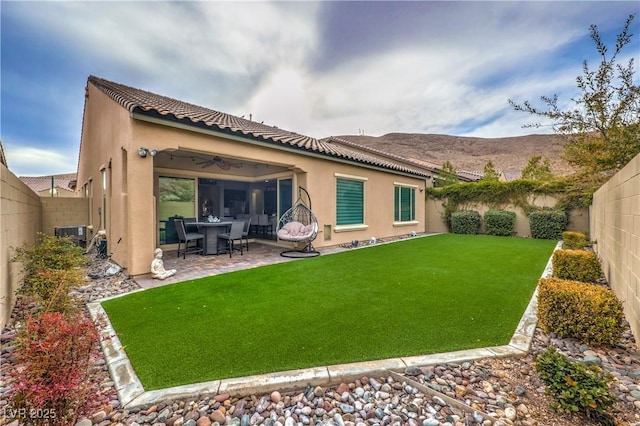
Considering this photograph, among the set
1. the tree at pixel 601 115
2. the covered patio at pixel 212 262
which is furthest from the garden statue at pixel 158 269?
the tree at pixel 601 115

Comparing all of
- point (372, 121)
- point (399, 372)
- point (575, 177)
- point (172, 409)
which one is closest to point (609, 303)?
point (399, 372)

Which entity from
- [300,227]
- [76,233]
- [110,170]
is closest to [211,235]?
[300,227]

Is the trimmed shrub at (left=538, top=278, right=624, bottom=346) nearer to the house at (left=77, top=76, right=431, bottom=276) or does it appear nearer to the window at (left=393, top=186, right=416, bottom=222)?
the house at (left=77, top=76, right=431, bottom=276)

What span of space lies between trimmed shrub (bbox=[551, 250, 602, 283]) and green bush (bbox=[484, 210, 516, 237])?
29.9ft

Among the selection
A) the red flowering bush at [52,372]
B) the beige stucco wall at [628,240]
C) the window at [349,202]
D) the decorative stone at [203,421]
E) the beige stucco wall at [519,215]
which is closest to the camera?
the red flowering bush at [52,372]

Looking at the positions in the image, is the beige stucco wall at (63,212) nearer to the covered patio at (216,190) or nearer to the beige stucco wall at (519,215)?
the covered patio at (216,190)

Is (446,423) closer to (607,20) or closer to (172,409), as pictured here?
(172,409)

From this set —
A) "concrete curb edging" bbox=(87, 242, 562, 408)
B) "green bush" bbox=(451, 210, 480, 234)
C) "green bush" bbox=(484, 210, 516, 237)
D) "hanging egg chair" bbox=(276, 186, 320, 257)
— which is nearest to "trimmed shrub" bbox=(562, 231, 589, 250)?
"green bush" bbox=(484, 210, 516, 237)

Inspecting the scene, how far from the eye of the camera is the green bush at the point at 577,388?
182cm

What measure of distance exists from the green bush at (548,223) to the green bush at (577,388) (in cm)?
1365

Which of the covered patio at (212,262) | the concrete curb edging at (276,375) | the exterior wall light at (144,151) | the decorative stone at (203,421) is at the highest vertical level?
the exterior wall light at (144,151)

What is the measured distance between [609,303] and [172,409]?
442cm

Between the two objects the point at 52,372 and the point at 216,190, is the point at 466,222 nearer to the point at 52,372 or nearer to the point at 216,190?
the point at 216,190

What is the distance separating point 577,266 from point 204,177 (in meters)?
10.9
